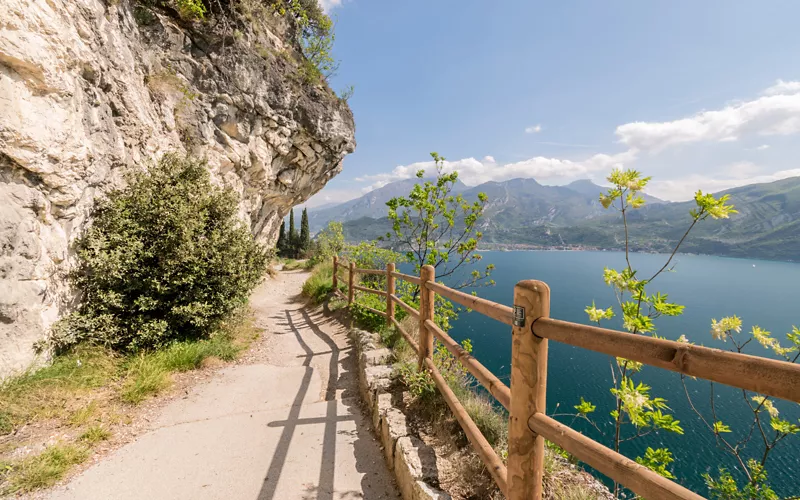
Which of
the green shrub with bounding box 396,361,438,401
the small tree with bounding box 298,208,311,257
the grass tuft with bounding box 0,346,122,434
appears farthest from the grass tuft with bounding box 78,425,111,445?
the small tree with bounding box 298,208,311,257

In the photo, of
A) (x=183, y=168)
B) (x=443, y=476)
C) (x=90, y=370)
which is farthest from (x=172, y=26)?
(x=443, y=476)

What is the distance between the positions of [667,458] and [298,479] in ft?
11.9

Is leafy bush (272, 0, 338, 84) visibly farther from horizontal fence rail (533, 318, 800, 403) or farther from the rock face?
horizontal fence rail (533, 318, 800, 403)

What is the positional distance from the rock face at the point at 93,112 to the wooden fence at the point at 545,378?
5.68 metres

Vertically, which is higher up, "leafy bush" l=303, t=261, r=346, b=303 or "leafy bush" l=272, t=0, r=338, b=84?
"leafy bush" l=272, t=0, r=338, b=84

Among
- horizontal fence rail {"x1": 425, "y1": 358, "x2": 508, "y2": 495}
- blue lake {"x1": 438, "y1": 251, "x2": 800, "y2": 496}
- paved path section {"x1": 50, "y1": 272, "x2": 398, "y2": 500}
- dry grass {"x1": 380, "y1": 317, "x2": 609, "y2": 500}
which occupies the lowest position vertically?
blue lake {"x1": 438, "y1": 251, "x2": 800, "y2": 496}

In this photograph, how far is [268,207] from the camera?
610 inches

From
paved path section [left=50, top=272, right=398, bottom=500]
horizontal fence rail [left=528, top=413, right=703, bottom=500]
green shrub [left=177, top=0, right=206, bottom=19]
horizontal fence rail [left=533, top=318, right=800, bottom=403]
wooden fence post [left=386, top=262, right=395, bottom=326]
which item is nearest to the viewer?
horizontal fence rail [left=533, top=318, right=800, bottom=403]

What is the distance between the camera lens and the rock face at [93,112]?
4.16 meters

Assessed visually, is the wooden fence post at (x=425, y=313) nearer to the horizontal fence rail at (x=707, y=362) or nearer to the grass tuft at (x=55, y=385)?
the horizontal fence rail at (x=707, y=362)

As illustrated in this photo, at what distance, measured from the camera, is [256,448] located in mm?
3316

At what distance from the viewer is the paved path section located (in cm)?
278

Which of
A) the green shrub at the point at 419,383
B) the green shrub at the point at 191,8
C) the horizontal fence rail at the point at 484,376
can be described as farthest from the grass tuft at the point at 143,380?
the green shrub at the point at 191,8

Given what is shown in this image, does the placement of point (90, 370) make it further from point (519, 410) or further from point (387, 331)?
point (519, 410)
